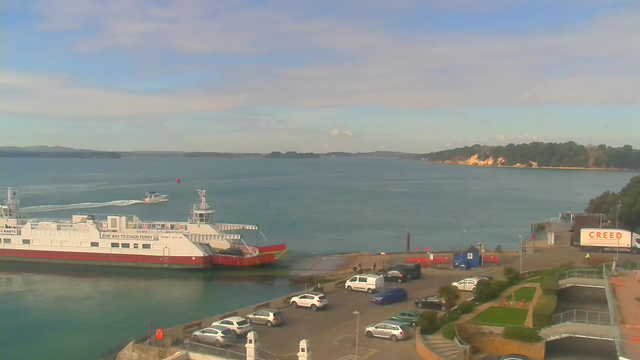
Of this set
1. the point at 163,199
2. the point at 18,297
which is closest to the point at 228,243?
the point at 18,297

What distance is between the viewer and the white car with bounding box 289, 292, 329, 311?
63.2 ft

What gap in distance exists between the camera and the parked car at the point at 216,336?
49.3 ft

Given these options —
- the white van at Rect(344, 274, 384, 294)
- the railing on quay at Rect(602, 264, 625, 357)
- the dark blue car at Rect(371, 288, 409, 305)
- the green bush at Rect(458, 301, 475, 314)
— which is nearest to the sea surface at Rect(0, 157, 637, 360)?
the white van at Rect(344, 274, 384, 294)

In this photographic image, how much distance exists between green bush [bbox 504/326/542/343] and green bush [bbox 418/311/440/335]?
2.05 metres

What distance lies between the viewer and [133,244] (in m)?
34.9

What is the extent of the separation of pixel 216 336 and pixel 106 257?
23104 mm

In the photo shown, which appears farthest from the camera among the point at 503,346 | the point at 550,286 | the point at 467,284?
the point at 467,284

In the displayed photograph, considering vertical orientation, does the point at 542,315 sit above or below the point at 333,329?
above

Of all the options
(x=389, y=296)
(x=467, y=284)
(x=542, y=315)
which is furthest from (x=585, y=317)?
(x=467, y=284)

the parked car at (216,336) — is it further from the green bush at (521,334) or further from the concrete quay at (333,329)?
→ the green bush at (521,334)

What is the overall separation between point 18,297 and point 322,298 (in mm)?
18615

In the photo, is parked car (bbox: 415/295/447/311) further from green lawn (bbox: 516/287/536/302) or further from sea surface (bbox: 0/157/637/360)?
sea surface (bbox: 0/157/637/360)

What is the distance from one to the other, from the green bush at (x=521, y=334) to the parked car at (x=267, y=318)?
6857 mm

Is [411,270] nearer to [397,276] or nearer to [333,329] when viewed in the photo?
[397,276]
